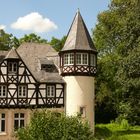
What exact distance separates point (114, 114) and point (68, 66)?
18.0 meters

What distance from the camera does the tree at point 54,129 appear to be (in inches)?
840

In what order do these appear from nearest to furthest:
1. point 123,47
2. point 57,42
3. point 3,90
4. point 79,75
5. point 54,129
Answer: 1. point 54,129
2. point 3,90
3. point 79,75
4. point 123,47
5. point 57,42

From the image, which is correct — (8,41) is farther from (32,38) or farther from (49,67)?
(49,67)

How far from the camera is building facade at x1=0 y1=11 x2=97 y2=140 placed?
1366 inches

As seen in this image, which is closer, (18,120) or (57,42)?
(18,120)

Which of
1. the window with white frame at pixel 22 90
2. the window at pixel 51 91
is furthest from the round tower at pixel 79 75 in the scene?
the window with white frame at pixel 22 90

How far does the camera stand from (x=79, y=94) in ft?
116

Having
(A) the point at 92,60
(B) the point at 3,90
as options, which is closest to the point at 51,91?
(B) the point at 3,90

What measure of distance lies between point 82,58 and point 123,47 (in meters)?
4.60

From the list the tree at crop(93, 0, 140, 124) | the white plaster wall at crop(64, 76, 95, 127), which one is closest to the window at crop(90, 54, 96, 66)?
the white plaster wall at crop(64, 76, 95, 127)

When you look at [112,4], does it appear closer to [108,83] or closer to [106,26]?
[106,26]

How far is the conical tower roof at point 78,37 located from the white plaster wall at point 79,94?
2.44 meters

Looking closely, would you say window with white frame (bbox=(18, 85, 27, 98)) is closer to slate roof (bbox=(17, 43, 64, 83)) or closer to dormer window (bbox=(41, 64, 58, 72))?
slate roof (bbox=(17, 43, 64, 83))

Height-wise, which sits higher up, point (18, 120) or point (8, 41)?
point (8, 41)
